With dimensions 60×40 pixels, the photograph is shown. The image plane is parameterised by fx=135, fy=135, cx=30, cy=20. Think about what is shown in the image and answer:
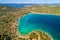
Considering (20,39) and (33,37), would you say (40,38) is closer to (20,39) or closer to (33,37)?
(33,37)

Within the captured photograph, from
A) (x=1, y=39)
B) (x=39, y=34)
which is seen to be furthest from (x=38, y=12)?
(x=1, y=39)

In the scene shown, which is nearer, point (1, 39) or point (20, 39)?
point (1, 39)

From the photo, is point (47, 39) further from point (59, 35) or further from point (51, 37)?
point (59, 35)

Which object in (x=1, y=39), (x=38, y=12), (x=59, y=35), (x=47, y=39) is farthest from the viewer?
(x=38, y=12)

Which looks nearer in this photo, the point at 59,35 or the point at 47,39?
the point at 47,39

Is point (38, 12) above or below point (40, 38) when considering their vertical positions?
above

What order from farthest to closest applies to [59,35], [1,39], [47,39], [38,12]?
[38,12] → [59,35] → [47,39] → [1,39]

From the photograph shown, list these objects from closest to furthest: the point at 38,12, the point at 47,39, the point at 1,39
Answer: the point at 1,39 < the point at 47,39 < the point at 38,12

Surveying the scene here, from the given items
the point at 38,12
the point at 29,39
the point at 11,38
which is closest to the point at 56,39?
the point at 29,39

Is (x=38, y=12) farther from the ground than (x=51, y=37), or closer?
farther from the ground
